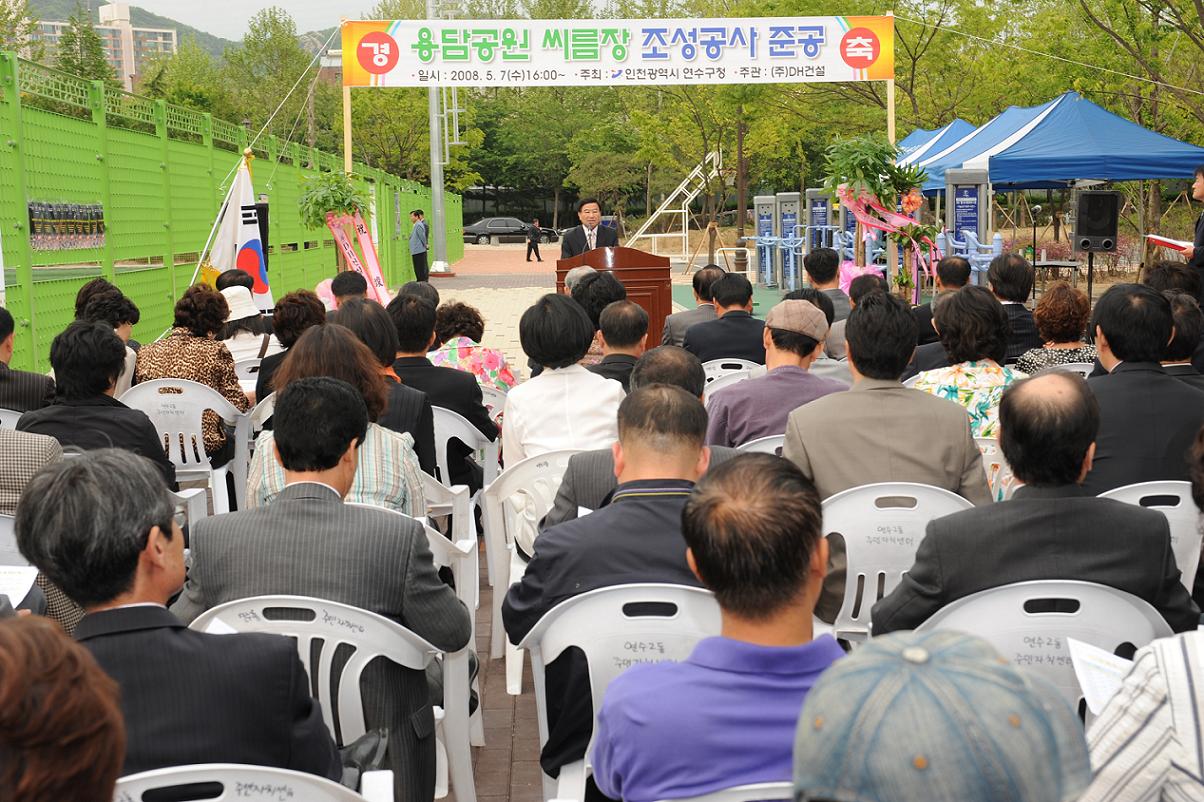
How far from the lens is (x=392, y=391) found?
184 inches

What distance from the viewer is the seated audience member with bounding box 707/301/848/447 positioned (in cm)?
470

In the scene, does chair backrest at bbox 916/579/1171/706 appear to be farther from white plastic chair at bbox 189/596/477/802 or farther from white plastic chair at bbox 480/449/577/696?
white plastic chair at bbox 480/449/577/696

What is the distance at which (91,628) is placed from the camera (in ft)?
7.04

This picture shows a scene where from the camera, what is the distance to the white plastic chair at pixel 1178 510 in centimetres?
352

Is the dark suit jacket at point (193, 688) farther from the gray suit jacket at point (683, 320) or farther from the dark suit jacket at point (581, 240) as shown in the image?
the dark suit jacket at point (581, 240)

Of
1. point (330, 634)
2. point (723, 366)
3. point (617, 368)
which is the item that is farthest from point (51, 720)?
point (723, 366)

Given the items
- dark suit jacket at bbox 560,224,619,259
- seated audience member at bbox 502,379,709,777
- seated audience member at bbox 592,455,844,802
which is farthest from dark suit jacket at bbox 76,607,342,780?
dark suit jacket at bbox 560,224,619,259

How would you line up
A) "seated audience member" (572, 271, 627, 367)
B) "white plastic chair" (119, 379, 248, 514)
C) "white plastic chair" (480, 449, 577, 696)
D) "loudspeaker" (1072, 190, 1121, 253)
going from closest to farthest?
"white plastic chair" (480, 449, 577, 696), "white plastic chair" (119, 379, 248, 514), "seated audience member" (572, 271, 627, 367), "loudspeaker" (1072, 190, 1121, 253)

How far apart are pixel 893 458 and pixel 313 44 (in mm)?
70407

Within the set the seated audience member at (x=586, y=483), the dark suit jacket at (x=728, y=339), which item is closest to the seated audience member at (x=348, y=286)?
the dark suit jacket at (x=728, y=339)

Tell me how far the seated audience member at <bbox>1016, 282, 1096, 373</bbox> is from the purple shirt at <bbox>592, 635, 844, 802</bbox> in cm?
404

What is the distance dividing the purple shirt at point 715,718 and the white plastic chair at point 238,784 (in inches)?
18.5

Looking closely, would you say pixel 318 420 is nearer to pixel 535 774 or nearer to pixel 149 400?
pixel 535 774

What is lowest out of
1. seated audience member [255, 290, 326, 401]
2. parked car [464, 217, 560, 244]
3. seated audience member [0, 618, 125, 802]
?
seated audience member [0, 618, 125, 802]
